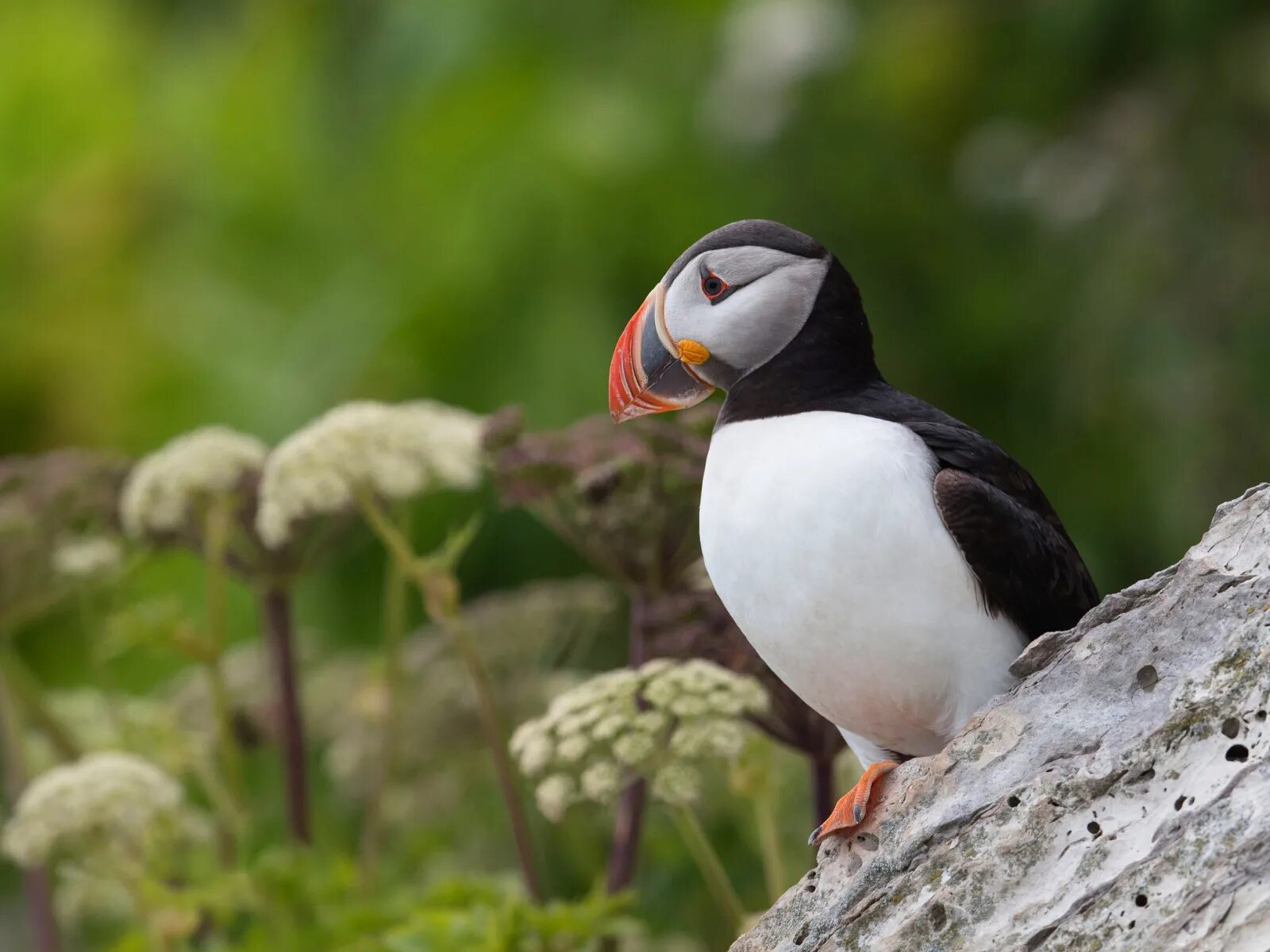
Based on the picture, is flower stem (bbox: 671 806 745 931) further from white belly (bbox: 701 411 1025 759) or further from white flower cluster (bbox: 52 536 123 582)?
white flower cluster (bbox: 52 536 123 582)

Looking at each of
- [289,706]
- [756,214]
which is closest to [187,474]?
[289,706]

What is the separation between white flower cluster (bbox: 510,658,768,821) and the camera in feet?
5.92

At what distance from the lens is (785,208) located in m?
4.68

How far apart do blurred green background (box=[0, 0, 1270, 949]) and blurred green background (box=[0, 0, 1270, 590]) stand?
0.4 inches

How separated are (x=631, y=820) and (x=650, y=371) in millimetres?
783

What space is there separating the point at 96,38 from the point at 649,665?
6251 mm

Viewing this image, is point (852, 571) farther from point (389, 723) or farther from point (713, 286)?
point (389, 723)

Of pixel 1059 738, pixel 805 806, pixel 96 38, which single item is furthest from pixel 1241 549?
pixel 96 38

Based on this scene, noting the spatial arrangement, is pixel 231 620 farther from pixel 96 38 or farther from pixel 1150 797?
pixel 1150 797

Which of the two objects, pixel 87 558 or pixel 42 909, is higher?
pixel 87 558

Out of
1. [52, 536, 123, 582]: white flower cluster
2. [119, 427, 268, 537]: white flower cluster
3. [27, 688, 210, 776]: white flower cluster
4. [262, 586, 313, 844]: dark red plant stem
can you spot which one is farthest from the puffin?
[27, 688, 210, 776]: white flower cluster

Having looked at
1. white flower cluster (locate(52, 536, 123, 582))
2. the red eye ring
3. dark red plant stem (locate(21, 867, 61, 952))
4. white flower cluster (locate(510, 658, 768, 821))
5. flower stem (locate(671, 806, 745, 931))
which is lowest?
flower stem (locate(671, 806, 745, 931))

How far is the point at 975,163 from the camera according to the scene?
4973 mm

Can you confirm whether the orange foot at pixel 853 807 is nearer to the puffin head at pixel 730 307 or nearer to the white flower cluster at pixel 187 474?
the puffin head at pixel 730 307
